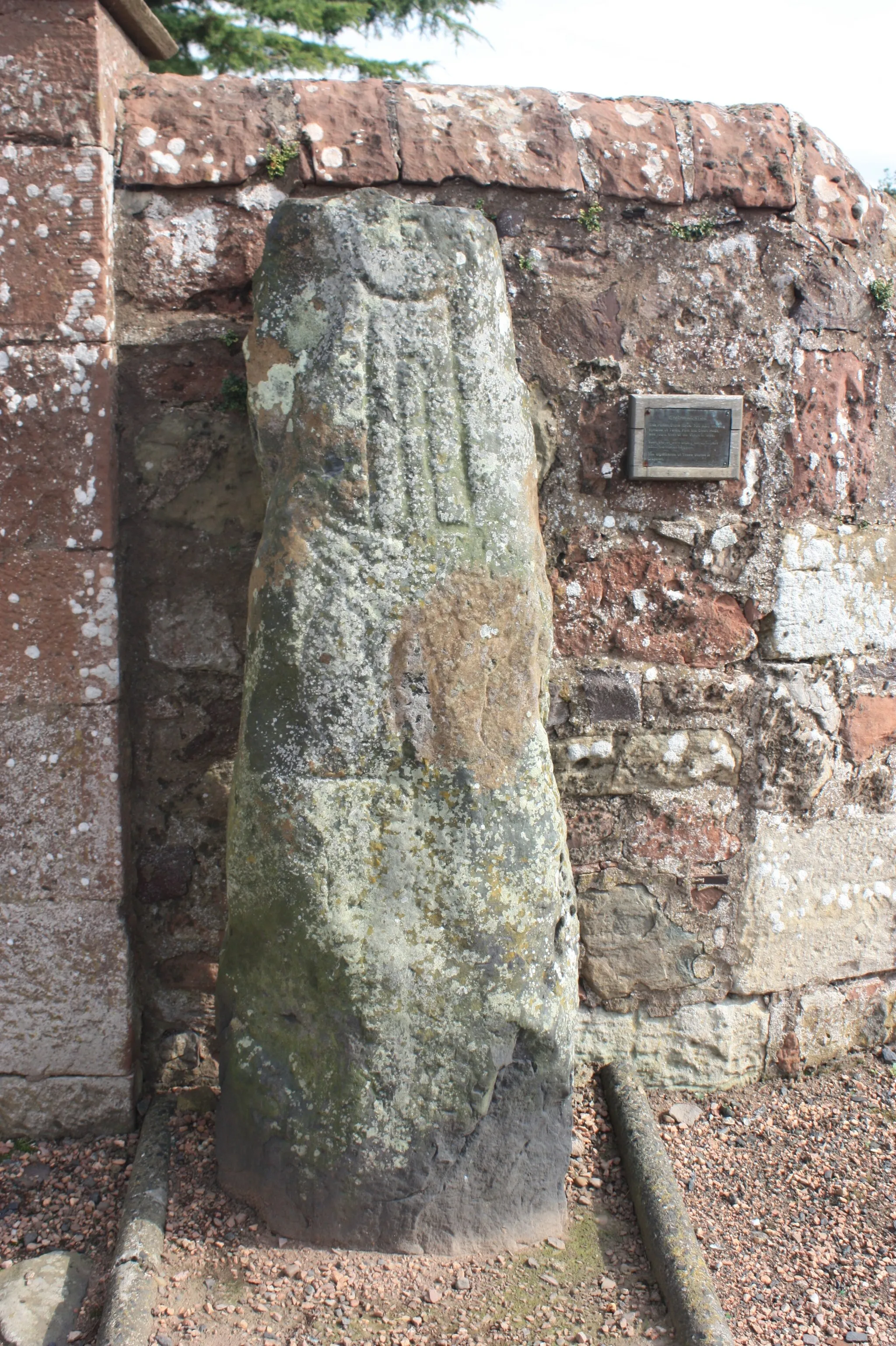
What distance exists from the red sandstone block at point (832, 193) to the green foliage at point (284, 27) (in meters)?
6.63

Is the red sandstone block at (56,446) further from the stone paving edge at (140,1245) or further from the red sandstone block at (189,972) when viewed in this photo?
the stone paving edge at (140,1245)

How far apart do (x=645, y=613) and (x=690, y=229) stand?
3.17 ft

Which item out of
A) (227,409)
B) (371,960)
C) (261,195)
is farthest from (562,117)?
(371,960)

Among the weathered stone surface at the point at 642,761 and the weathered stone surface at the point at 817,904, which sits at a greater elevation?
the weathered stone surface at the point at 642,761

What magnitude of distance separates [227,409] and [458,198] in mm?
751

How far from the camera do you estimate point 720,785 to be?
2.61 metres

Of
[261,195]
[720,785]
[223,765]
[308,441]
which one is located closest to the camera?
[308,441]

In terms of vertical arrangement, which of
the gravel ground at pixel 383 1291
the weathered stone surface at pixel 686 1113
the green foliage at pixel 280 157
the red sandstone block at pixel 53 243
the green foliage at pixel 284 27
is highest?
the green foliage at pixel 284 27

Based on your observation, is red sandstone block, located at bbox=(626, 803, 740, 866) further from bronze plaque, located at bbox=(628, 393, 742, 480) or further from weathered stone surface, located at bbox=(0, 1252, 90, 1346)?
weathered stone surface, located at bbox=(0, 1252, 90, 1346)

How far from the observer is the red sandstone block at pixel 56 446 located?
2203mm

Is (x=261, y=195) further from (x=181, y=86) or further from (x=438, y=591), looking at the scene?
(x=438, y=591)

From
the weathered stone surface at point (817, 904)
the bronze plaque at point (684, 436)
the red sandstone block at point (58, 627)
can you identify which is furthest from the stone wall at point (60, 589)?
the weathered stone surface at point (817, 904)

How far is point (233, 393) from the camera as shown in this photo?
234 cm

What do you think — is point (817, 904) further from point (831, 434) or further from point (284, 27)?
point (284, 27)
